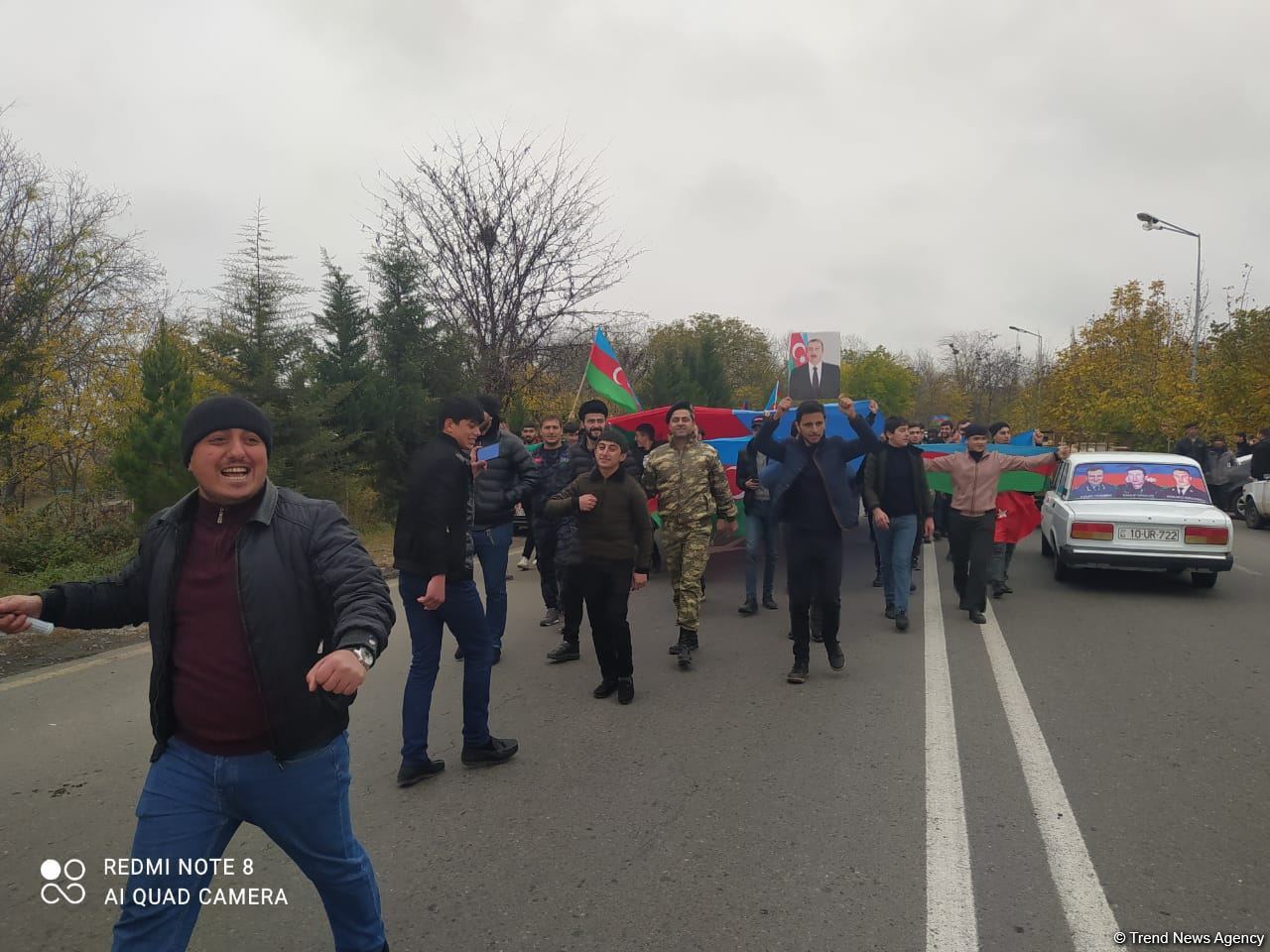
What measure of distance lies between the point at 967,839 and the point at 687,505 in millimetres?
3374

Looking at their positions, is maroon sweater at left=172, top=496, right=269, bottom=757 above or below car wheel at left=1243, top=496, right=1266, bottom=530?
above

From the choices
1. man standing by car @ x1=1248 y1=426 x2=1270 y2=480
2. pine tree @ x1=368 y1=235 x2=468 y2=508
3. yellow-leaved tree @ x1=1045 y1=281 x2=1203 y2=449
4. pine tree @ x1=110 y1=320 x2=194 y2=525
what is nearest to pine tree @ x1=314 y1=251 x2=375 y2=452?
pine tree @ x1=368 y1=235 x2=468 y2=508

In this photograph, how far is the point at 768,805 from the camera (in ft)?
12.6

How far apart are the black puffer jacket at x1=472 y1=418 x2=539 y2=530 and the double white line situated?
3230mm

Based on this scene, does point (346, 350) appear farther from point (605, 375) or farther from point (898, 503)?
point (898, 503)

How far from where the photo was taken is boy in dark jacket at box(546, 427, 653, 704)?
535cm

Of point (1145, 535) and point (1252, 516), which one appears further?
point (1252, 516)

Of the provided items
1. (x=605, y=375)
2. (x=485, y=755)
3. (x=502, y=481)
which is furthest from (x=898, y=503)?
(x=485, y=755)

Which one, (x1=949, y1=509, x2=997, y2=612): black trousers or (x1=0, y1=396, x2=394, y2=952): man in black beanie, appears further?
(x1=949, y1=509, x2=997, y2=612): black trousers

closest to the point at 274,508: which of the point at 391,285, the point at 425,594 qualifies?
the point at 425,594

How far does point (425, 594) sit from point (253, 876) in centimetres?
135

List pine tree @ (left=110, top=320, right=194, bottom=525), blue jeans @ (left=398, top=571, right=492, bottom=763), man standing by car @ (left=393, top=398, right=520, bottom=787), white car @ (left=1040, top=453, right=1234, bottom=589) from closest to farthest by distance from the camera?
man standing by car @ (left=393, top=398, right=520, bottom=787)
blue jeans @ (left=398, top=571, right=492, bottom=763)
white car @ (left=1040, top=453, right=1234, bottom=589)
pine tree @ (left=110, top=320, right=194, bottom=525)

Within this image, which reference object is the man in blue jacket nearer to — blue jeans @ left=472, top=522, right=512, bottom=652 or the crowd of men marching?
the crowd of men marching

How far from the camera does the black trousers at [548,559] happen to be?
7.51 metres
